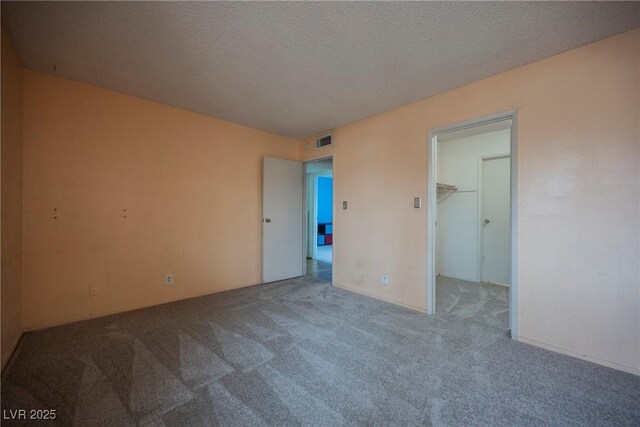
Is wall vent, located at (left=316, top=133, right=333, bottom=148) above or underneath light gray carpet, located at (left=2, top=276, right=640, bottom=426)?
above

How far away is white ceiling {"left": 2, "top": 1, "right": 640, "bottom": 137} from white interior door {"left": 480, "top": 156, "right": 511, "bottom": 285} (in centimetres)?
211

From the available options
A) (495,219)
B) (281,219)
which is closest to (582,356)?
(495,219)

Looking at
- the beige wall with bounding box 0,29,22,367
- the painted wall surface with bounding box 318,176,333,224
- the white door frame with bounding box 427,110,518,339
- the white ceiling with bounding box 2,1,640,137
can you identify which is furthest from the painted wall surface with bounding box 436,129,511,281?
the beige wall with bounding box 0,29,22,367

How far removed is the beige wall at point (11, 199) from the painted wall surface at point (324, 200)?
6.63 meters

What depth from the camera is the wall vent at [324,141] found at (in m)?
3.91

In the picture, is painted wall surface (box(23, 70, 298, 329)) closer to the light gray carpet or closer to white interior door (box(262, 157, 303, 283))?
white interior door (box(262, 157, 303, 283))

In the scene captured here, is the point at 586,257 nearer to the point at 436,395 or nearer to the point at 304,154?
the point at 436,395

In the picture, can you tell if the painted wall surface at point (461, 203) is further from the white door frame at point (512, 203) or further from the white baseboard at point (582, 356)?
the white baseboard at point (582, 356)

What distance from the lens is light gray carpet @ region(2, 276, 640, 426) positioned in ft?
4.58

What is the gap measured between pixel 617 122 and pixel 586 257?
1012 mm

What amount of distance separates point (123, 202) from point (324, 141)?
110 inches

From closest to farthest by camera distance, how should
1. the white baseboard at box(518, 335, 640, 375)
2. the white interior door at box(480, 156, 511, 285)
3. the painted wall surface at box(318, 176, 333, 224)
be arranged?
the white baseboard at box(518, 335, 640, 375)
the white interior door at box(480, 156, 511, 285)
the painted wall surface at box(318, 176, 333, 224)

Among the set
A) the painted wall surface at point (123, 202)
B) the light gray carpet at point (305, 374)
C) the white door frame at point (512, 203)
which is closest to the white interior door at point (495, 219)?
the light gray carpet at point (305, 374)

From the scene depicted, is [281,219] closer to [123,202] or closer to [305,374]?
[123,202]
